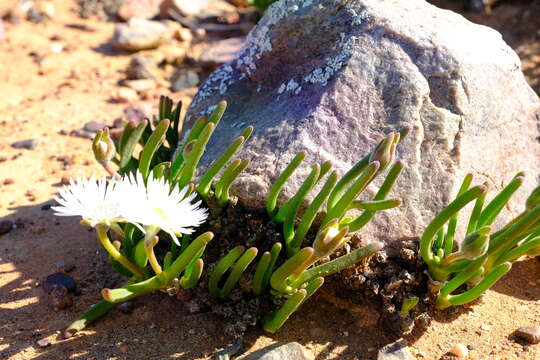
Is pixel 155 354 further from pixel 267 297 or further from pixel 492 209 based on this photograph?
pixel 492 209

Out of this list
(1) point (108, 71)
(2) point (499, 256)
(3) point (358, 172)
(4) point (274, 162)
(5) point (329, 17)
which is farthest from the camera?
(1) point (108, 71)

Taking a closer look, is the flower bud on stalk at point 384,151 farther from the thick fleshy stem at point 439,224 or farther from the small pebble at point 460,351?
the small pebble at point 460,351

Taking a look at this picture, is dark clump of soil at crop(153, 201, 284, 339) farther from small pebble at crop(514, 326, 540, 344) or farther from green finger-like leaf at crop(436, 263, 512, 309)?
small pebble at crop(514, 326, 540, 344)

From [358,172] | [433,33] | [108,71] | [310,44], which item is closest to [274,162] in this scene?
[358,172]

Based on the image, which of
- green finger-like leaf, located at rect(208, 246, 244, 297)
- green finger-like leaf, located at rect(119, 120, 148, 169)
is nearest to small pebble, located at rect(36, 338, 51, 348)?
green finger-like leaf, located at rect(208, 246, 244, 297)

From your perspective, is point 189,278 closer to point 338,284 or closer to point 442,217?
point 338,284

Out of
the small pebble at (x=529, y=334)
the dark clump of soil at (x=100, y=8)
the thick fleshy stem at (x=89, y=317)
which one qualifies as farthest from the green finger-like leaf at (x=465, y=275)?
the dark clump of soil at (x=100, y=8)
